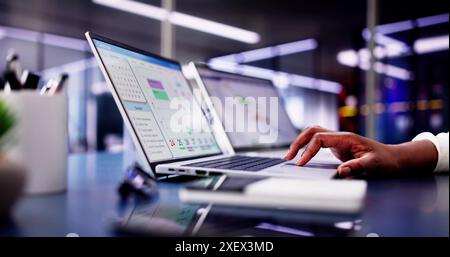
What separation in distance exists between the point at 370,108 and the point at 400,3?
1137 mm

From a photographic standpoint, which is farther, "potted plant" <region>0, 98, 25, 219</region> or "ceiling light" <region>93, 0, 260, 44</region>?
"ceiling light" <region>93, 0, 260, 44</region>

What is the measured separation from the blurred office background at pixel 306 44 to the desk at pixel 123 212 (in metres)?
0.61

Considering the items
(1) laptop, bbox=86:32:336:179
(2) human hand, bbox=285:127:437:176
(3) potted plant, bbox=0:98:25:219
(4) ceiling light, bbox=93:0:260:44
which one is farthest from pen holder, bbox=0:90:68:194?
(4) ceiling light, bbox=93:0:260:44

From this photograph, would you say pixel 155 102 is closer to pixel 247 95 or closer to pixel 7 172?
pixel 7 172

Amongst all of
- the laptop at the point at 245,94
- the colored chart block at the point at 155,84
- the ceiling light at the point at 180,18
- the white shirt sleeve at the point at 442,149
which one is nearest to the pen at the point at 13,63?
the colored chart block at the point at 155,84

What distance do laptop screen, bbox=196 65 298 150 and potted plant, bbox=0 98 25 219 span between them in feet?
2.35

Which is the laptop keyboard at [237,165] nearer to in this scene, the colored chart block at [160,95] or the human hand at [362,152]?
the human hand at [362,152]

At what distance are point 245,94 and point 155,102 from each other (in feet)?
1.77

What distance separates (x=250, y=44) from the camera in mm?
4840

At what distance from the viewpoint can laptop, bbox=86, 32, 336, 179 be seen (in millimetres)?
648

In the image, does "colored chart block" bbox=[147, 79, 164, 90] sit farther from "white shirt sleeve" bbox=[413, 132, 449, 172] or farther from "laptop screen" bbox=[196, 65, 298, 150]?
"white shirt sleeve" bbox=[413, 132, 449, 172]

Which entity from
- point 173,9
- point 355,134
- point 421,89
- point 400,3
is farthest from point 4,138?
point 421,89

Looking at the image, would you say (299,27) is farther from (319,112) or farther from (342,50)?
(319,112)

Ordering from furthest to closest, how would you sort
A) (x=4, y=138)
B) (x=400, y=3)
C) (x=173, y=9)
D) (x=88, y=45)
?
(x=400, y=3)
(x=173, y=9)
(x=88, y=45)
(x=4, y=138)
